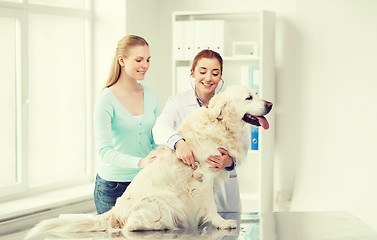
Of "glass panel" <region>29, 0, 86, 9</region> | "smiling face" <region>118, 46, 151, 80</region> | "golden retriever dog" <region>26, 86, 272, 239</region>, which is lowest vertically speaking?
"golden retriever dog" <region>26, 86, 272, 239</region>

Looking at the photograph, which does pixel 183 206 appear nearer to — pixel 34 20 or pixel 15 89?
pixel 15 89

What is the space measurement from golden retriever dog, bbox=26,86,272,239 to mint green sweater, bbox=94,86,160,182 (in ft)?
1.21

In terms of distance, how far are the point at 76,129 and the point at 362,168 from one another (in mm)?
2458

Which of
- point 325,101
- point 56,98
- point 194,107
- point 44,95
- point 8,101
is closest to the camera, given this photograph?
point 194,107

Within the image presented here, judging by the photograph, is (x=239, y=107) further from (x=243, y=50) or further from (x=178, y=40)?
(x=243, y=50)

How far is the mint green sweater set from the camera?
220 cm

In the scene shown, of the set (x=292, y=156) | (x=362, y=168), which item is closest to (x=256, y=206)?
(x=292, y=156)

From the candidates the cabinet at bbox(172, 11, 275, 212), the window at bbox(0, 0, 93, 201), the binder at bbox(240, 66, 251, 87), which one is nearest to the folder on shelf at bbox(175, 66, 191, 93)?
the cabinet at bbox(172, 11, 275, 212)

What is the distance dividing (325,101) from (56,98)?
7.51 feet

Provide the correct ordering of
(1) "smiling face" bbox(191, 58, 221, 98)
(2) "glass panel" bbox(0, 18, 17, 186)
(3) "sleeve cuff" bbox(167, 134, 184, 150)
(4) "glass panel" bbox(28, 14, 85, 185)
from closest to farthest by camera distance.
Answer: (3) "sleeve cuff" bbox(167, 134, 184, 150), (1) "smiling face" bbox(191, 58, 221, 98), (2) "glass panel" bbox(0, 18, 17, 186), (4) "glass panel" bbox(28, 14, 85, 185)

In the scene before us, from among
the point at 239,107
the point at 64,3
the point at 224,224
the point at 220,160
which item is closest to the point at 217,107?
the point at 239,107

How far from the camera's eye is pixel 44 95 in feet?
13.1

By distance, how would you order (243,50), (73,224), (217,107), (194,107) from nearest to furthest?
(73,224), (217,107), (194,107), (243,50)

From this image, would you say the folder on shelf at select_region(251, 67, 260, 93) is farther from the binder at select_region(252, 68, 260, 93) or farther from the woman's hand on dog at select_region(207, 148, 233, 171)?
the woman's hand on dog at select_region(207, 148, 233, 171)
